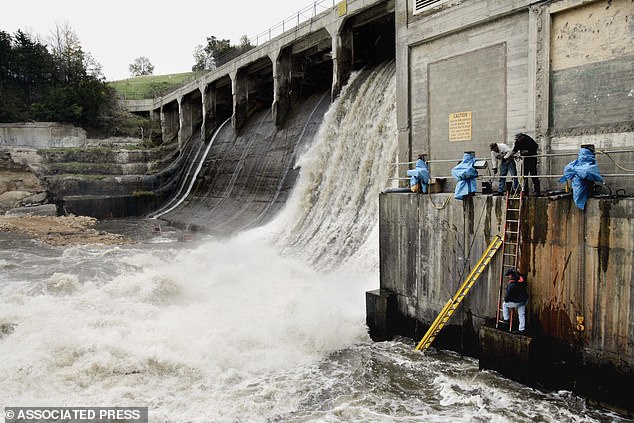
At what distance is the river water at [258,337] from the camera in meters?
7.21

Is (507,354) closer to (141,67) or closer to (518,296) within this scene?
(518,296)

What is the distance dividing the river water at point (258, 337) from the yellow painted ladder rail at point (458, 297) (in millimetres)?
309

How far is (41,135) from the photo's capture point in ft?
121

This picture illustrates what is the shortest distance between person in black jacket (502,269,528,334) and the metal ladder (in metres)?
0.24

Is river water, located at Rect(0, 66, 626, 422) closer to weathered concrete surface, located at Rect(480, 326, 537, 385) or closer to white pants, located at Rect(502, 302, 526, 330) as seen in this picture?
weathered concrete surface, located at Rect(480, 326, 537, 385)

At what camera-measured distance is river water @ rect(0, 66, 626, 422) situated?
721cm

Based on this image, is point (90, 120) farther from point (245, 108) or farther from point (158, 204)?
point (245, 108)

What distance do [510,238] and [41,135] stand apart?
A: 3827cm

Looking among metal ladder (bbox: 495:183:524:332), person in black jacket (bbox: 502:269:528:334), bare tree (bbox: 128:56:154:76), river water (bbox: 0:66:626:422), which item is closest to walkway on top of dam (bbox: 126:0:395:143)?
river water (bbox: 0:66:626:422)

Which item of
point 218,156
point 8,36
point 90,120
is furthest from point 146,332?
point 8,36

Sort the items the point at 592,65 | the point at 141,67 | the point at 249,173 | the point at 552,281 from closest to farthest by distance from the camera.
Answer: the point at 552,281 < the point at 592,65 < the point at 249,173 < the point at 141,67

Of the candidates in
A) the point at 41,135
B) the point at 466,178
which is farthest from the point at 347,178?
the point at 41,135

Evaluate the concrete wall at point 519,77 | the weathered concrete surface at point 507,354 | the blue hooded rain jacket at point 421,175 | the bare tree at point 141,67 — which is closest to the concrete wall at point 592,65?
the concrete wall at point 519,77

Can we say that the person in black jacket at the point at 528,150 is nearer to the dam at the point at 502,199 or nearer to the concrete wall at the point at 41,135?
the dam at the point at 502,199
